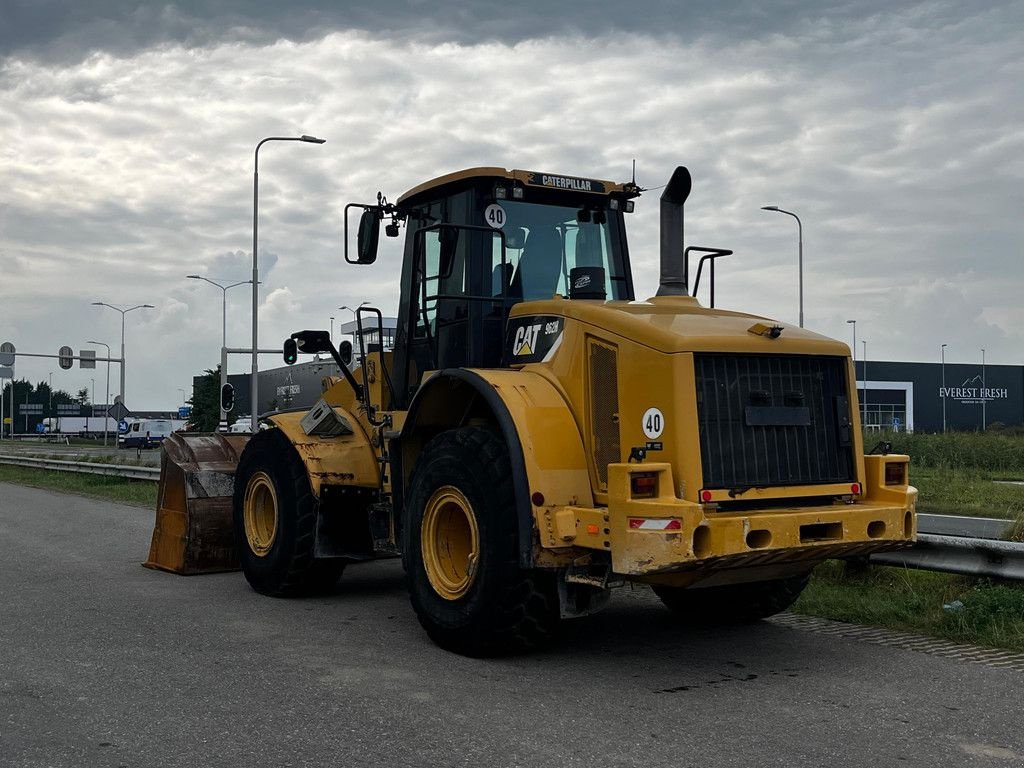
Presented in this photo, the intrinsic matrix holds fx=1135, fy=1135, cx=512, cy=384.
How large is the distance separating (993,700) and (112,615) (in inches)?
235

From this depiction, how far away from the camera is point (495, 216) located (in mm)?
7965

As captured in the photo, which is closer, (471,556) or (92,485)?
(471,556)

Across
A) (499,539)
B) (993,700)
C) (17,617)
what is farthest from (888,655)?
(17,617)

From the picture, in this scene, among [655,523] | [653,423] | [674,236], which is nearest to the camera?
[655,523]

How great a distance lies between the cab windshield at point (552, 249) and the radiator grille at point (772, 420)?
178 centimetres

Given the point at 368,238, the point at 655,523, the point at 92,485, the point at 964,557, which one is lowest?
the point at 92,485

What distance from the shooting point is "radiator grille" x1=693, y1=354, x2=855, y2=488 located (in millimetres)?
6383

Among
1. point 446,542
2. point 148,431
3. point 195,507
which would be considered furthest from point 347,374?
point 148,431

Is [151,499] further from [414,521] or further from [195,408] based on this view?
[195,408]

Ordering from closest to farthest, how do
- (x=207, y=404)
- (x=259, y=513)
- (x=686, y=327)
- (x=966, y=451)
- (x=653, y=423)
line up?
(x=653, y=423)
(x=686, y=327)
(x=259, y=513)
(x=966, y=451)
(x=207, y=404)

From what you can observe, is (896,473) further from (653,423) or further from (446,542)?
(446,542)

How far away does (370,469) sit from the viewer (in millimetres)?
8852

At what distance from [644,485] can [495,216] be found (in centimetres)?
268

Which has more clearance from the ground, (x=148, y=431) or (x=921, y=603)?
(x=148, y=431)
